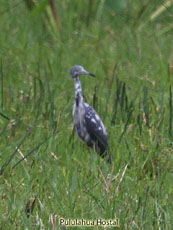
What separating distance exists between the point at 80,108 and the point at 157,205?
176cm

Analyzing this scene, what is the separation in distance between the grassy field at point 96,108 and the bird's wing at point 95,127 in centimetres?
9

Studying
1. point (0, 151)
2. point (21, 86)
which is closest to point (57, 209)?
point (0, 151)

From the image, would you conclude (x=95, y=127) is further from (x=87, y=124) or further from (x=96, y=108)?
(x=96, y=108)

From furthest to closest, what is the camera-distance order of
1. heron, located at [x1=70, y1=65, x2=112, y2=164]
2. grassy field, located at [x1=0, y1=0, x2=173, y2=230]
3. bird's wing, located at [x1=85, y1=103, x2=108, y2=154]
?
heron, located at [x1=70, y1=65, x2=112, y2=164], bird's wing, located at [x1=85, y1=103, x2=108, y2=154], grassy field, located at [x1=0, y1=0, x2=173, y2=230]

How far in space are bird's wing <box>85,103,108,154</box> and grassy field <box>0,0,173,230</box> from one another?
92 millimetres

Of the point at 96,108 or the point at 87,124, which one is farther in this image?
the point at 96,108

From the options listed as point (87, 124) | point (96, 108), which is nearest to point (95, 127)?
point (87, 124)

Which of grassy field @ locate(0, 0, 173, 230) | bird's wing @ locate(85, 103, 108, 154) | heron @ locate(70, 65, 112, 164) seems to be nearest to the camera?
grassy field @ locate(0, 0, 173, 230)

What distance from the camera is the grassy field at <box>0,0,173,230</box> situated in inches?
140

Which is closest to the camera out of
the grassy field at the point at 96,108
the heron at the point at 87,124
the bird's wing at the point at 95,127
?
the grassy field at the point at 96,108

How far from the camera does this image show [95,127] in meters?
5.09

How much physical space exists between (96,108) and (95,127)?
0.93 feet

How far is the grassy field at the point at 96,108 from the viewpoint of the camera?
3561 millimetres

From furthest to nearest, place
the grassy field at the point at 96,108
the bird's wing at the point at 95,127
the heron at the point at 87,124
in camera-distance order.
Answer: the heron at the point at 87,124, the bird's wing at the point at 95,127, the grassy field at the point at 96,108
